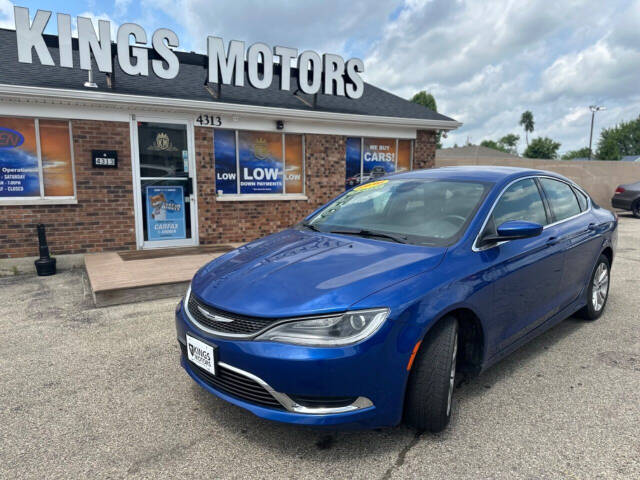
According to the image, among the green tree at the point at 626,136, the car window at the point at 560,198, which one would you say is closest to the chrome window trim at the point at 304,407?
the car window at the point at 560,198

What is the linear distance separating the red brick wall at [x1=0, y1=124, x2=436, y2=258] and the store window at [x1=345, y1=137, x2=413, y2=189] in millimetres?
1041

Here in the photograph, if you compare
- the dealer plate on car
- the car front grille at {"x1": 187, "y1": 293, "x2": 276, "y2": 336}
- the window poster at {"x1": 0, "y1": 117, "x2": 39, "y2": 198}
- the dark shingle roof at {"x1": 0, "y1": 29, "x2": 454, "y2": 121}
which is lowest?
the dealer plate on car

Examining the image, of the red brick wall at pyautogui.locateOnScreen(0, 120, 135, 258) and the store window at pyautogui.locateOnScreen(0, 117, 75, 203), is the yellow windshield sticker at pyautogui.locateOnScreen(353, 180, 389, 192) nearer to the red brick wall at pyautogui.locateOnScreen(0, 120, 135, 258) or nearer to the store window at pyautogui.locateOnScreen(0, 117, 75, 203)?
the red brick wall at pyautogui.locateOnScreen(0, 120, 135, 258)

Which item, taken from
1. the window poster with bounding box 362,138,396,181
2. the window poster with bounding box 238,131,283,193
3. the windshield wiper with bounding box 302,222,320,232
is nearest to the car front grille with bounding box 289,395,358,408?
the windshield wiper with bounding box 302,222,320,232

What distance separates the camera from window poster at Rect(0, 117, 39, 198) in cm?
656

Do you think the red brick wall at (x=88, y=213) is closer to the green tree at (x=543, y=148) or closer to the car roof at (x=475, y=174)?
the car roof at (x=475, y=174)

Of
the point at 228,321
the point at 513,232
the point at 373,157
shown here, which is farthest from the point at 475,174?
the point at 373,157

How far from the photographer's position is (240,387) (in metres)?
2.27

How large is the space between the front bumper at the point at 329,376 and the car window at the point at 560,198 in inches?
93.7

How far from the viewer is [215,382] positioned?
7.85ft

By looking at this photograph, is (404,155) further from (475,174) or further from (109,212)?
(475,174)

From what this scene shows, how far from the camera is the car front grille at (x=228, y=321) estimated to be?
7.21 ft

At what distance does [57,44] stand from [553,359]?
8415 millimetres

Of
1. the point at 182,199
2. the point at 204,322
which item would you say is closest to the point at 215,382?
the point at 204,322
